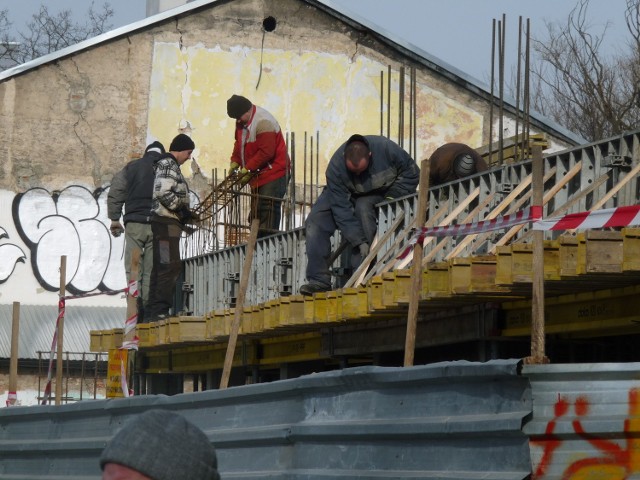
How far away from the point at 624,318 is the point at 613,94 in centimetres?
3157

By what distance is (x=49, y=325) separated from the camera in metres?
26.7

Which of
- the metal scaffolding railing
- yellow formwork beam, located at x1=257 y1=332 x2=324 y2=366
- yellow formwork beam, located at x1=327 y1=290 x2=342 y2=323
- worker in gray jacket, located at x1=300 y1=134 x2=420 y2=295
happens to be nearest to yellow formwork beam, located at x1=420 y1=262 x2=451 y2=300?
the metal scaffolding railing

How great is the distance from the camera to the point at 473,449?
6.21 metres

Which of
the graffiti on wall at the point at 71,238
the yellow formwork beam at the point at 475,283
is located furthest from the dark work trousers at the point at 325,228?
the graffiti on wall at the point at 71,238

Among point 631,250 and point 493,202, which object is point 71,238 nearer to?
point 493,202

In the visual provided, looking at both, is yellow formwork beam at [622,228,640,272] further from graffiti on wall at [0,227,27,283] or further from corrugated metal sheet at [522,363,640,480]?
graffiti on wall at [0,227,27,283]

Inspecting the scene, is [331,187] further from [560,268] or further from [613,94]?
[613,94]

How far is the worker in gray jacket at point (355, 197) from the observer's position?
43.7 feet

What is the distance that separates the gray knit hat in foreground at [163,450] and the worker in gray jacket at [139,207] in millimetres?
13763

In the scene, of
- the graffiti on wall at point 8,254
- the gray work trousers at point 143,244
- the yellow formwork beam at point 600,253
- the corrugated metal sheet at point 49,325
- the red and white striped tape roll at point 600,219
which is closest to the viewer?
the red and white striped tape roll at point 600,219

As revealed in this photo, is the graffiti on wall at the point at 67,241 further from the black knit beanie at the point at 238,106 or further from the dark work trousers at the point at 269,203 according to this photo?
the black knit beanie at the point at 238,106

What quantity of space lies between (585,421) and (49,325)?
854 inches

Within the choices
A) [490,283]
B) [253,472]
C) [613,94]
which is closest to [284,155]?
[490,283]

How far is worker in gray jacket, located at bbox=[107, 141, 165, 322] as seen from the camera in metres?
17.4
